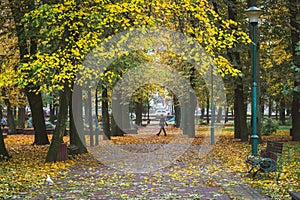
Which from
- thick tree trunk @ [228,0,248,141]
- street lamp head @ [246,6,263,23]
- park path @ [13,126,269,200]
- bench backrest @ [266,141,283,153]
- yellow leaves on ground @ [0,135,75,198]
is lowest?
park path @ [13,126,269,200]

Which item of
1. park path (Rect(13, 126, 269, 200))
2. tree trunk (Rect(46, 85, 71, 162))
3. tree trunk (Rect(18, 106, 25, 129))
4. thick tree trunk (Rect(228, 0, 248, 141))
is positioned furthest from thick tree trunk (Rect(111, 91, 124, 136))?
park path (Rect(13, 126, 269, 200))

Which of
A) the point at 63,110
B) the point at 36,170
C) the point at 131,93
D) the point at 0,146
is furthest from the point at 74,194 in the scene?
the point at 131,93

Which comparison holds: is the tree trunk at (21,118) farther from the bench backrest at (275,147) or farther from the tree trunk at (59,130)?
the bench backrest at (275,147)

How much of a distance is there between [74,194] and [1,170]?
4866 millimetres

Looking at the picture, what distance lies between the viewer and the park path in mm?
9964

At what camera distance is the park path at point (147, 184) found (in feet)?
32.7

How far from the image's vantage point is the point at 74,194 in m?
10.2

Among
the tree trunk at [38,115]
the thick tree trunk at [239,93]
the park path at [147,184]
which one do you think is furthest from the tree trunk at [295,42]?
the tree trunk at [38,115]

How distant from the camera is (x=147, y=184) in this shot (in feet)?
38.1

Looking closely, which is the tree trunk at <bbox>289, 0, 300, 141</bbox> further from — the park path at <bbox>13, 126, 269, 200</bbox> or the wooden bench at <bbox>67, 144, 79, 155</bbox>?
the wooden bench at <bbox>67, 144, 79, 155</bbox>

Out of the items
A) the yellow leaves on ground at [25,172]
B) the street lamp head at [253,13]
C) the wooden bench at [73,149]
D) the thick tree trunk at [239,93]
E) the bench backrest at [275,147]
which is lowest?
the yellow leaves on ground at [25,172]

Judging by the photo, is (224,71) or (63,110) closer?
(224,71)

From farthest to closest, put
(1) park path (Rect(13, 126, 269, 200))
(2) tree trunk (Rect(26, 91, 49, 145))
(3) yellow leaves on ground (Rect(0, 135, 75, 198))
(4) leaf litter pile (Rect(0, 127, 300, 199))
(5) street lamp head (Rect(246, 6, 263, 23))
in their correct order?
(2) tree trunk (Rect(26, 91, 49, 145)), (5) street lamp head (Rect(246, 6, 263, 23)), (3) yellow leaves on ground (Rect(0, 135, 75, 198)), (4) leaf litter pile (Rect(0, 127, 300, 199)), (1) park path (Rect(13, 126, 269, 200))

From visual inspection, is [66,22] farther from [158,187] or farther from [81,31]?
[158,187]
